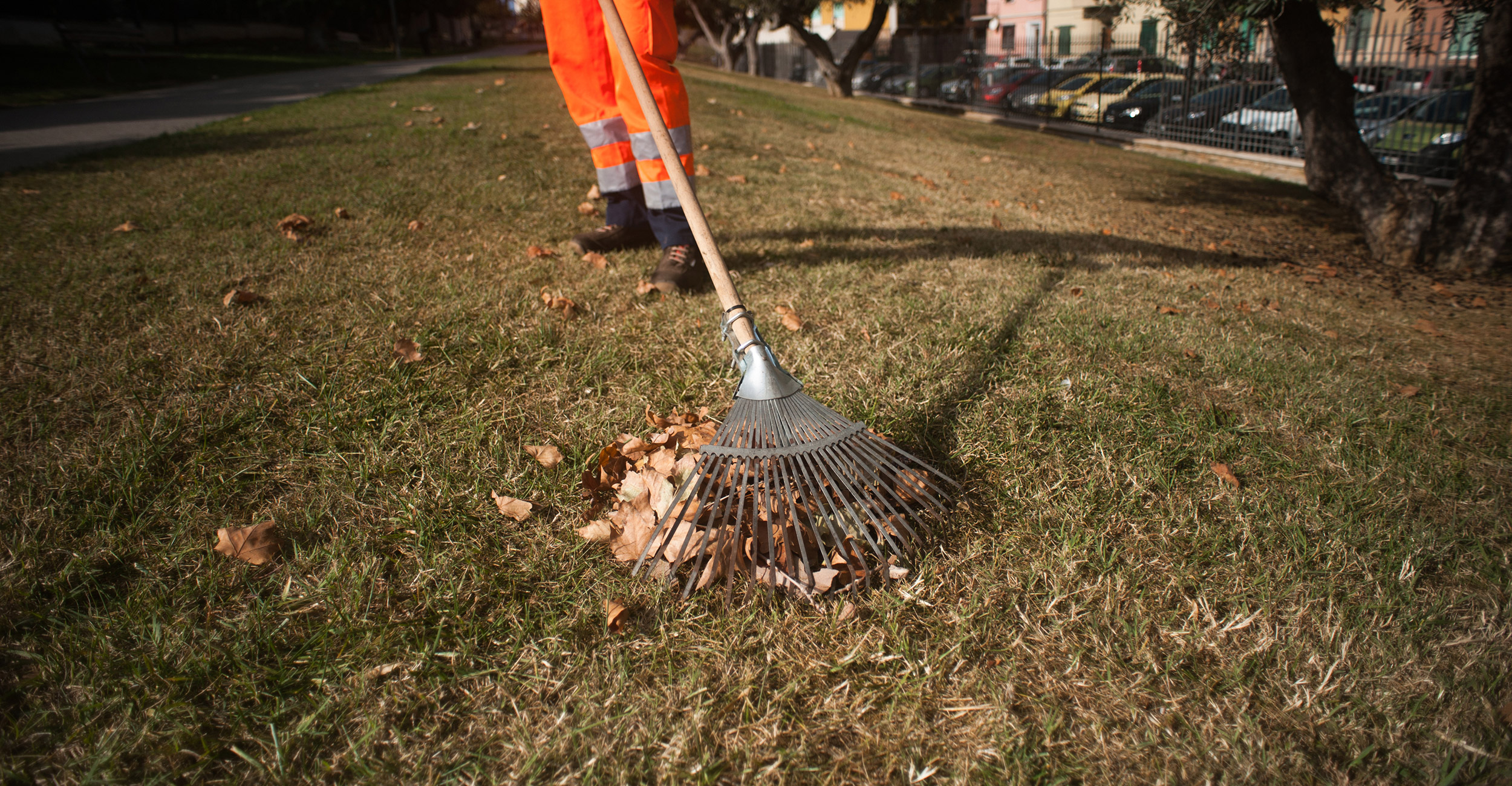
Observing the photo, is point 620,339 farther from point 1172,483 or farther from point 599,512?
point 1172,483

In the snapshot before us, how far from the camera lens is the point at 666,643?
4.59 ft

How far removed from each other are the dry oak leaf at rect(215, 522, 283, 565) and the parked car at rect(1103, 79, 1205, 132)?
14.2 meters

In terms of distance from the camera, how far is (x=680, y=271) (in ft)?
9.80

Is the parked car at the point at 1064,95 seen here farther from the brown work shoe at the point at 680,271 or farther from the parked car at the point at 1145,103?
the brown work shoe at the point at 680,271

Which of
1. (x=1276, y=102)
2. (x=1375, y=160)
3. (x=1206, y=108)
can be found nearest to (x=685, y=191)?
(x=1375, y=160)

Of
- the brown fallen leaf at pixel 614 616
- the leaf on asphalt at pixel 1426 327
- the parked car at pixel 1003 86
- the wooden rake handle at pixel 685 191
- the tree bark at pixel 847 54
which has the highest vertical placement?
the tree bark at pixel 847 54

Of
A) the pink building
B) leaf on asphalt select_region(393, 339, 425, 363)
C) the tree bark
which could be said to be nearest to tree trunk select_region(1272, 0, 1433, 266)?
leaf on asphalt select_region(393, 339, 425, 363)

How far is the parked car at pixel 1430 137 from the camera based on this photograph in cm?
802

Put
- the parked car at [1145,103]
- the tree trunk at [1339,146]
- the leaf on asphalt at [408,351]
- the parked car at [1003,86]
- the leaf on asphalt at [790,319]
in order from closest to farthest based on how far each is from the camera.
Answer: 1. the leaf on asphalt at [408,351]
2. the leaf on asphalt at [790,319]
3. the tree trunk at [1339,146]
4. the parked car at [1145,103]
5. the parked car at [1003,86]

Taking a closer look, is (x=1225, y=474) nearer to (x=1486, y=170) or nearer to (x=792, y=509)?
(x=792, y=509)

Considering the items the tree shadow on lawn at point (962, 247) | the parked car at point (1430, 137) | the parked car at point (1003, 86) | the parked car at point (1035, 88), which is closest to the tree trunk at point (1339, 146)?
the tree shadow on lawn at point (962, 247)

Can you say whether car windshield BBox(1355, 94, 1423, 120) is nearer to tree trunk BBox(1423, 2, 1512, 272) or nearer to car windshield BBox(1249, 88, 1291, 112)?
car windshield BBox(1249, 88, 1291, 112)

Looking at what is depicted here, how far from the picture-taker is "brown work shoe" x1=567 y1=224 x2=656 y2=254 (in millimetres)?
3426

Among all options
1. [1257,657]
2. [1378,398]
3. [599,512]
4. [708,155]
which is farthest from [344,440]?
[708,155]
